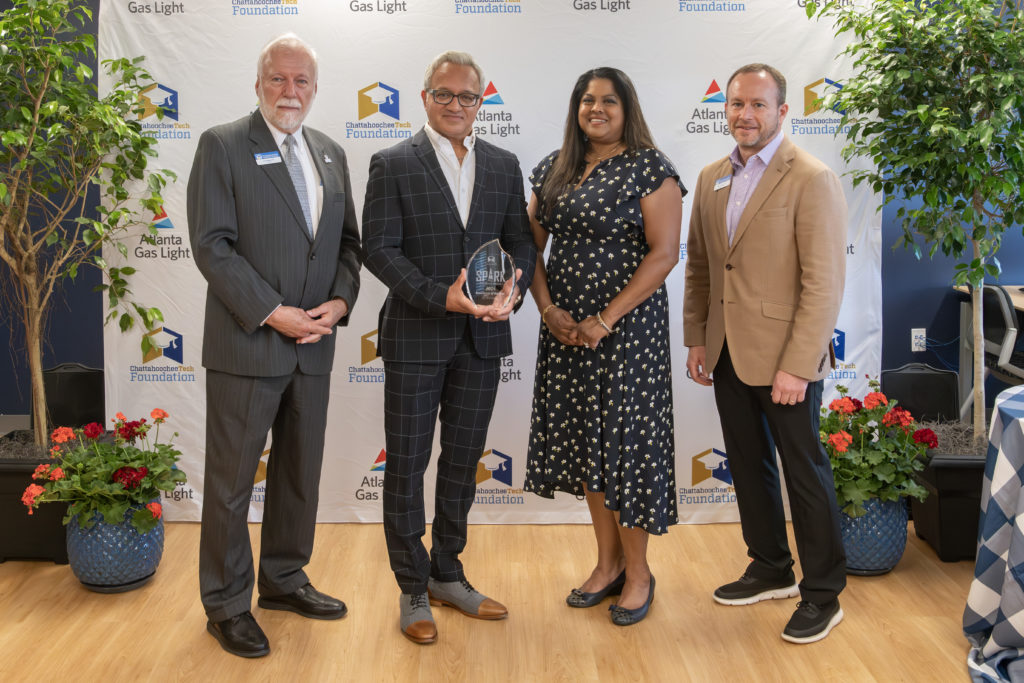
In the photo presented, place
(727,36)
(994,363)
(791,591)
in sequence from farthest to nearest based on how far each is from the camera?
(994,363)
(727,36)
(791,591)

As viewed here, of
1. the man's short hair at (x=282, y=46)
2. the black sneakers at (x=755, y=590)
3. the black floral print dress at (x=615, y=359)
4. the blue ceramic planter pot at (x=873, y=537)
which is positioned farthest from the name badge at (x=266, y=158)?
the blue ceramic planter pot at (x=873, y=537)

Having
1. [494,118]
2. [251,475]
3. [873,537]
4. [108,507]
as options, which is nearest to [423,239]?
[251,475]

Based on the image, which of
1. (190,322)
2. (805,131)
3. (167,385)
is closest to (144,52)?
(190,322)

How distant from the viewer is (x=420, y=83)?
12.6ft

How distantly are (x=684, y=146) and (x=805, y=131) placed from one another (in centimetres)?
51

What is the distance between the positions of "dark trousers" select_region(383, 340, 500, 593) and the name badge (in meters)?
0.71

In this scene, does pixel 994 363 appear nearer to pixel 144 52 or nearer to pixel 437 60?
pixel 437 60

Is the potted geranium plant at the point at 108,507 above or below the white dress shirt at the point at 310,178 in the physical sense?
below

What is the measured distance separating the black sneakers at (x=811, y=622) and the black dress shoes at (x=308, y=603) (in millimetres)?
1457

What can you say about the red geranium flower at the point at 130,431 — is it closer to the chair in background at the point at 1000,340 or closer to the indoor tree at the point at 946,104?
the indoor tree at the point at 946,104

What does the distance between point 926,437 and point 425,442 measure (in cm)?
185

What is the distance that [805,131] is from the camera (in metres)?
3.87

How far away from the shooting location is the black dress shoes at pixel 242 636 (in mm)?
2791

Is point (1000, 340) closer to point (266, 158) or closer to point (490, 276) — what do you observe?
point (490, 276)
